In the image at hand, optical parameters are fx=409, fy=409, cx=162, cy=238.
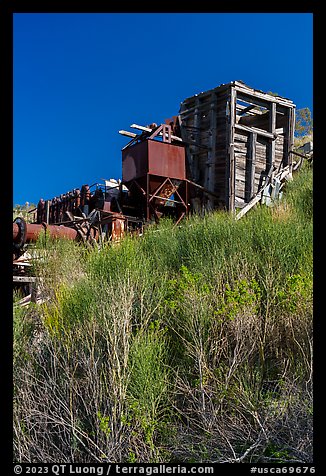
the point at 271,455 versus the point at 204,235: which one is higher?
the point at 204,235

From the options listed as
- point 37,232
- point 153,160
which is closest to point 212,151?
point 153,160

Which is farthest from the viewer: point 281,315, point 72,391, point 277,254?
point 277,254

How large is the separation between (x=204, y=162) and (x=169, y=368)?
11.8 m

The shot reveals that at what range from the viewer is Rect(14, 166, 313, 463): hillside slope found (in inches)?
185

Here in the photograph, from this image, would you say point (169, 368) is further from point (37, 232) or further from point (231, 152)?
point (231, 152)

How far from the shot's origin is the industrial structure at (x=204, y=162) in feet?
49.0

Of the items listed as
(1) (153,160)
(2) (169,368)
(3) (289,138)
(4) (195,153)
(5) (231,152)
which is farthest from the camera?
(3) (289,138)

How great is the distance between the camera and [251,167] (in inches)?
617

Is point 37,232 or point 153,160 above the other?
point 153,160

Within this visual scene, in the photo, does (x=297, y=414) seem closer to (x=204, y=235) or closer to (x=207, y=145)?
(x=204, y=235)

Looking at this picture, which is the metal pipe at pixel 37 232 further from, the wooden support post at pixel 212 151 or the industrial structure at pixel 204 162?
the wooden support post at pixel 212 151

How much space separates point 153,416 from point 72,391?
3.38 feet
